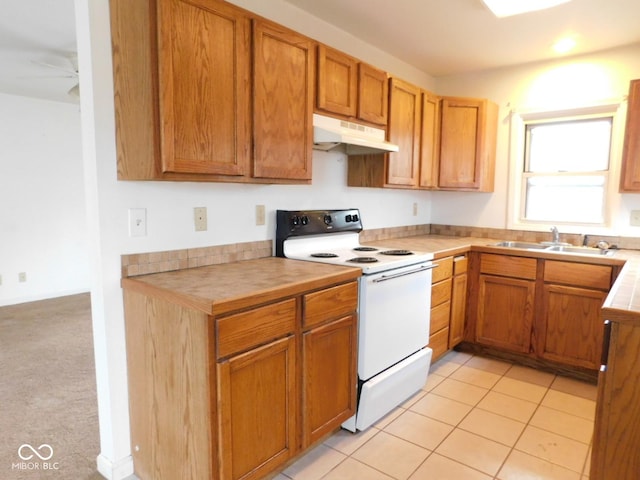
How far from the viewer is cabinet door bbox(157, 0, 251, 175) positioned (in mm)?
1575

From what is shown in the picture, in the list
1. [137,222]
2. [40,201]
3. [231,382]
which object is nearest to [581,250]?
[231,382]

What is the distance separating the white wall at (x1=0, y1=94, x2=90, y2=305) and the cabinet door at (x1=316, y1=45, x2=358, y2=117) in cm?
405

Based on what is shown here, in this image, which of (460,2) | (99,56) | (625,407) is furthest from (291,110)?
(625,407)

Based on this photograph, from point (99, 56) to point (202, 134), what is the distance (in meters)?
0.49

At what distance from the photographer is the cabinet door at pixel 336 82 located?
89.5 inches

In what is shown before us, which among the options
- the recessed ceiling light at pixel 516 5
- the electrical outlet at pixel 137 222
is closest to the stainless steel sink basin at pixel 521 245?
the recessed ceiling light at pixel 516 5

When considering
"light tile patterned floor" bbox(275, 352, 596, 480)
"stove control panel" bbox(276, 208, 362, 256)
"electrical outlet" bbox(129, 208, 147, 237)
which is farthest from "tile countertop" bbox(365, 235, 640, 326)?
"electrical outlet" bbox(129, 208, 147, 237)

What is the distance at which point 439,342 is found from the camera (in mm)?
2936

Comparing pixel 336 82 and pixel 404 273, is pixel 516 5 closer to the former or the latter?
pixel 336 82

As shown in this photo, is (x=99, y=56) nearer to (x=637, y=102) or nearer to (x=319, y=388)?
(x=319, y=388)

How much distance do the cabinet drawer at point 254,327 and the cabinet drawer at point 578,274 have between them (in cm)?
209

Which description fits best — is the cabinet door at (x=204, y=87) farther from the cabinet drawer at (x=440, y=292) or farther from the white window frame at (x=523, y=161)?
the white window frame at (x=523, y=161)

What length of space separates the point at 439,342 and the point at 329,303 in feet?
4.65

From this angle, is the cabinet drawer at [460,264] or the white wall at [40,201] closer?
the cabinet drawer at [460,264]
